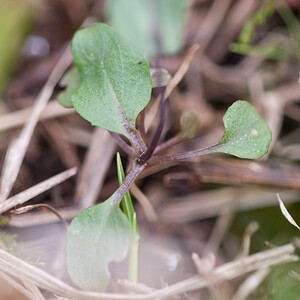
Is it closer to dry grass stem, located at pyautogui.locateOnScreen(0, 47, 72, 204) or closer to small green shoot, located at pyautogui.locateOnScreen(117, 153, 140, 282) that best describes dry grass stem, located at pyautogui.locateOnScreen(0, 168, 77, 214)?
dry grass stem, located at pyautogui.locateOnScreen(0, 47, 72, 204)

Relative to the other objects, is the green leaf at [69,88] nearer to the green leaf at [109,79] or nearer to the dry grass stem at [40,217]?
the green leaf at [109,79]

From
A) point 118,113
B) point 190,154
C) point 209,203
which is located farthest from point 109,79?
point 209,203

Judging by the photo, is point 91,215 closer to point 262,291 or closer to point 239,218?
point 262,291

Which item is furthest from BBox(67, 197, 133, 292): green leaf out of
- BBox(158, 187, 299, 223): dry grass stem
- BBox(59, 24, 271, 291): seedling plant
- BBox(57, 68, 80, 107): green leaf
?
BBox(158, 187, 299, 223): dry grass stem

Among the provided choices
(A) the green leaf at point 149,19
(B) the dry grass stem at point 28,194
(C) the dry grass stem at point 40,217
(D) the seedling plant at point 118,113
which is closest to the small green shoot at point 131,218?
(D) the seedling plant at point 118,113

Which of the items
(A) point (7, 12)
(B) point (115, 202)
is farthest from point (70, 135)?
(B) point (115, 202)

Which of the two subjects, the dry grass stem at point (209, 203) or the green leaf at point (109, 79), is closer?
the green leaf at point (109, 79)
